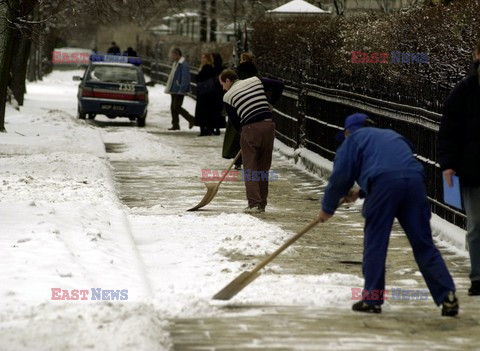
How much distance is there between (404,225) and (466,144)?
1055 millimetres

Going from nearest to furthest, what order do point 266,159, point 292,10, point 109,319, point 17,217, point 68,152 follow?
point 109,319 → point 17,217 → point 266,159 → point 68,152 → point 292,10

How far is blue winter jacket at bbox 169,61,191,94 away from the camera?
85.1 feet

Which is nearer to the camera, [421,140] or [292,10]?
[421,140]

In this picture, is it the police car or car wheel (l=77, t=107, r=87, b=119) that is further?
car wheel (l=77, t=107, r=87, b=119)

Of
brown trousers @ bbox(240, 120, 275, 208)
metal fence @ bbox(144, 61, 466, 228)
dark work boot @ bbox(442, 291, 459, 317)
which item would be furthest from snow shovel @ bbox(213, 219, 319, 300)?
brown trousers @ bbox(240, 120, 275, 208)

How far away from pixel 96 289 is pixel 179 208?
5.35 meters

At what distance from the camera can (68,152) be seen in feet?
60.6

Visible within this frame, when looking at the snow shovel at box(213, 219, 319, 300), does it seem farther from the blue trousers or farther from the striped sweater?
the striped sweater

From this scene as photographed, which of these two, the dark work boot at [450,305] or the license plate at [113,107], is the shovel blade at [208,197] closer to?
the dark work boot at [450,305]

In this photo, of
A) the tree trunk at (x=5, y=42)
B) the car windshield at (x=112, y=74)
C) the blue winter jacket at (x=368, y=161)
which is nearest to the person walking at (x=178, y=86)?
the car windshield at (x=112, y=74)

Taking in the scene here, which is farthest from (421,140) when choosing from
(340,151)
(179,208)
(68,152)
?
(68,152)

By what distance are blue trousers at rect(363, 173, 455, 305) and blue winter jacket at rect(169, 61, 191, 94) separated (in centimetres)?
1841

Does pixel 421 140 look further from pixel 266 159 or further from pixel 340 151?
pixel 340 151

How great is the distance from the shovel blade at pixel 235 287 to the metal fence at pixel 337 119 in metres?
3.65
